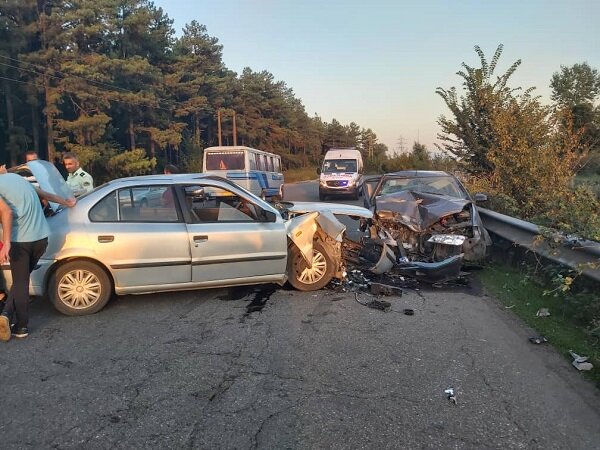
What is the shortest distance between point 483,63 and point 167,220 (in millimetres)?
14315

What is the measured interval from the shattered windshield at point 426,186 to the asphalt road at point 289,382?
13.9ft

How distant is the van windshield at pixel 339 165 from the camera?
27.8 metres

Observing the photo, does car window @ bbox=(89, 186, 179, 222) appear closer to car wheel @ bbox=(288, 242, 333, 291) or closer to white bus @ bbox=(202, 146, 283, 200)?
car wheel @ bbox=(288, 242, 333, 291)

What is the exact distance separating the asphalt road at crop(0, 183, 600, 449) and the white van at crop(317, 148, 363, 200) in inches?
824

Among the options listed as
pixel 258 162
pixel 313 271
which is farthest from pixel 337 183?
pixel 313 271

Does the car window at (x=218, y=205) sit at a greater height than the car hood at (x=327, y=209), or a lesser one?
greater

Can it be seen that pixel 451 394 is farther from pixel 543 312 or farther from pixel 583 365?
pixel 543 312

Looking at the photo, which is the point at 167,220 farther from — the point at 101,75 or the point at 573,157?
the point at 101,75

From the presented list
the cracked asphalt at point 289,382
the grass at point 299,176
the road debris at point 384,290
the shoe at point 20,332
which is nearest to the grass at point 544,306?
the cracked asphalt at point 289,382

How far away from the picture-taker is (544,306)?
5.96 meters

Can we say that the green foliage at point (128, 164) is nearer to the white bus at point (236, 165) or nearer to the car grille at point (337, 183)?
the white bus at point (236, 165)

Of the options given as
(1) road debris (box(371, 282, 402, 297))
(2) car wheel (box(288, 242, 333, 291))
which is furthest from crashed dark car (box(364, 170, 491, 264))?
(2) car wheel (box(288, 242, 333, 291))

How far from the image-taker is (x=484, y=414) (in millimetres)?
3457

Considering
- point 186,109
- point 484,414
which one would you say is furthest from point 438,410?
point 186,109
